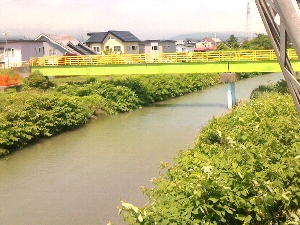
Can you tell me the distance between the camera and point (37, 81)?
24547mm

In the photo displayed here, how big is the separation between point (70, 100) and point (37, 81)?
205 inches

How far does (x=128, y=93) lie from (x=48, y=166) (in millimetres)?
12070

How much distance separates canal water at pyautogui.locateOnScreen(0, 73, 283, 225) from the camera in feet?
33.5

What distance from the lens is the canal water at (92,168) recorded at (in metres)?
10.2

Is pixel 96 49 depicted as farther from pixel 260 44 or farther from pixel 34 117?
pixel 34 117

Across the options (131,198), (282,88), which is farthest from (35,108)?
(282,88)

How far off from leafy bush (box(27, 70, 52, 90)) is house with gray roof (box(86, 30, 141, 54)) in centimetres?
1913

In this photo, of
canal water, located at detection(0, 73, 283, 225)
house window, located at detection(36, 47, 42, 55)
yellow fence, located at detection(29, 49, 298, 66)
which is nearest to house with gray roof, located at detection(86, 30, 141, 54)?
house window, located at detection(36, 47, 42, 55)

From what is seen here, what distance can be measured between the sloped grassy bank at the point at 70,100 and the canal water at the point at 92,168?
22.9 inches

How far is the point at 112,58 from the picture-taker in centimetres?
2503

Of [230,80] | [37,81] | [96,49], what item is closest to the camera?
[230,80]

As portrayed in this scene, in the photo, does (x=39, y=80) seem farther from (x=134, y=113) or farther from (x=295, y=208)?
(x=295, y=208)

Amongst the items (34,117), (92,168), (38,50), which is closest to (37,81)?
(34,117)

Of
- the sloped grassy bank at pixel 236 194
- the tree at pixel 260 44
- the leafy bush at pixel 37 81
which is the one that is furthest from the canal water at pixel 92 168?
the tree at pixel 260 44
